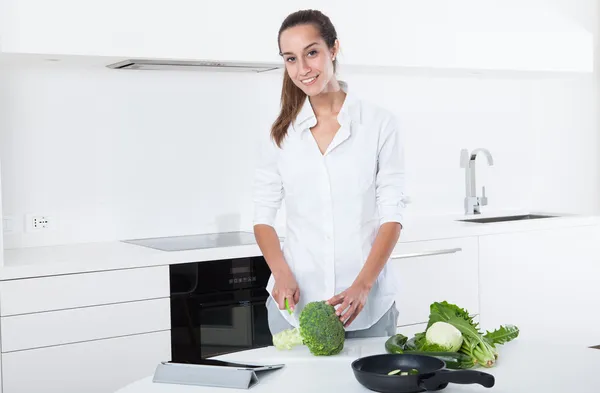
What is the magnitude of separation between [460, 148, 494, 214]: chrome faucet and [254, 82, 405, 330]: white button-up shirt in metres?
2.27

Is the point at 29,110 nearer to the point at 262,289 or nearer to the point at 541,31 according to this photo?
the point at 262,289

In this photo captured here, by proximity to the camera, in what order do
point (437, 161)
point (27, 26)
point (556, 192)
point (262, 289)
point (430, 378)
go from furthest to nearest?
point (556, 192), point (437, 161), point (262, 289), point (27, 26), point (430, 378)

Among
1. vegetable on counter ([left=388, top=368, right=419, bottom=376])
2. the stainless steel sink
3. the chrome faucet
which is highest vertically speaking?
the chrome faucet

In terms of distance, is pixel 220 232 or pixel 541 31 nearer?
pixel 220 232

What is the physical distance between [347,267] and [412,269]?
58.1 inches

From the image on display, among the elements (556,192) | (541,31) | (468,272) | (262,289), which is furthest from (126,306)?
(556,192)

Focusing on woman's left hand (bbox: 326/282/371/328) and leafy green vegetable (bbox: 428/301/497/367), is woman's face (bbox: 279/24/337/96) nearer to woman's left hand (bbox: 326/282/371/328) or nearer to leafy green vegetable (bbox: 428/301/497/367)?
woman's left hand (bbox: 326/282/371/328)

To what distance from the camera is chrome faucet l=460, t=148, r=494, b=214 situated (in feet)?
14.8

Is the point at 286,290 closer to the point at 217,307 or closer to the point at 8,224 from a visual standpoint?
the point at 217,307

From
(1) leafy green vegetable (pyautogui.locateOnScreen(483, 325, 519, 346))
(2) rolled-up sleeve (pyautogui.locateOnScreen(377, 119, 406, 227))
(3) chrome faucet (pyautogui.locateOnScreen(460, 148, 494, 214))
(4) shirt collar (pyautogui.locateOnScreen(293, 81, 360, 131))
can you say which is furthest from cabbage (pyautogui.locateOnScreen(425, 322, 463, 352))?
(3) chrome faucet (pyautogui.locateOnScreen(460, 148, 494, 214))

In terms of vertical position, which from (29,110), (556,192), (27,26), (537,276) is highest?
(27,26)

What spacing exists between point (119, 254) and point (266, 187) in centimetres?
106

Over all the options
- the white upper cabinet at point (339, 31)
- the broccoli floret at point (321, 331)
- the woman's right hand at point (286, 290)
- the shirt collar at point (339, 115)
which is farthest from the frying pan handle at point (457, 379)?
the white upper cabinet at point (339, 31)

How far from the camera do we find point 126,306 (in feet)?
10.2
